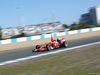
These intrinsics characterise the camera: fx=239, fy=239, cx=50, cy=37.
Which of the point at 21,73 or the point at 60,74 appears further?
the point at 21,73

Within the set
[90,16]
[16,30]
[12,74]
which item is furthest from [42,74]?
[90,16]

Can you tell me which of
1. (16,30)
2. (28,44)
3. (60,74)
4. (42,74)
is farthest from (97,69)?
(16,30)

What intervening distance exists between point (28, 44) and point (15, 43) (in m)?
1.45

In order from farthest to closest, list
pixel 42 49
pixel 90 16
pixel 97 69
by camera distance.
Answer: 1. pixel 90 16
2. pixel 42 49
3. pixel 97 69

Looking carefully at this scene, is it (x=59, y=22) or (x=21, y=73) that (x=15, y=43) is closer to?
(x=21, y=73)

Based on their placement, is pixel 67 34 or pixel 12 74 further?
pixel 67 34

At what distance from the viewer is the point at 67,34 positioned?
2714 cm

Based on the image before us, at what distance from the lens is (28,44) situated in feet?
71.3

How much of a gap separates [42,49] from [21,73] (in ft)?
22.4

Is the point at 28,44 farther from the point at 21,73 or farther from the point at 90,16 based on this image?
the point at 90,16

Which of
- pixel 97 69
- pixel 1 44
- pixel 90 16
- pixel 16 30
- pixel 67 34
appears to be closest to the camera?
pixel 97 69

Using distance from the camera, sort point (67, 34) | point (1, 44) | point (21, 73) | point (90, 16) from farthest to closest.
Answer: point (90, 16) → point (67, 34) → point (1, 44) → point (21, 73)

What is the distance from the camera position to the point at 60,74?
7.06m

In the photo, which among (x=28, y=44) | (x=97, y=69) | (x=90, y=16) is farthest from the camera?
(x=90, y=16)
